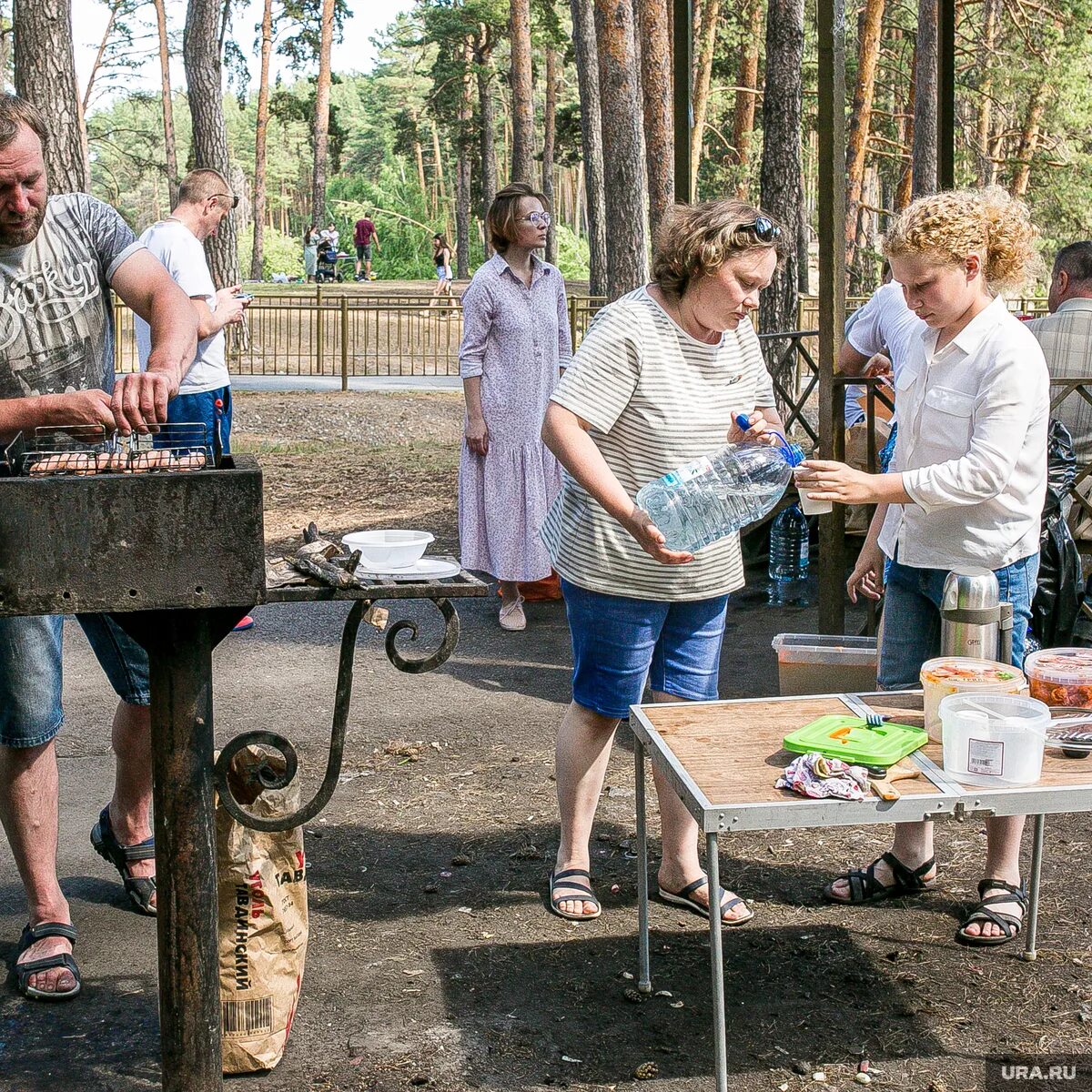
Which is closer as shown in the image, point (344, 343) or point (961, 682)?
point (961, 682)

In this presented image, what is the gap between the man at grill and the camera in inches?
133

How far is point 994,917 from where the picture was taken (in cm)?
389

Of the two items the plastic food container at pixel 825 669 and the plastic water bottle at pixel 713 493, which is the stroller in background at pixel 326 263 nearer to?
the plastic food container at pixel 825 669

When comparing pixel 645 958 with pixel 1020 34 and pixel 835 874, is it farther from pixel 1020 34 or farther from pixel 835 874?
pixel 1020 34

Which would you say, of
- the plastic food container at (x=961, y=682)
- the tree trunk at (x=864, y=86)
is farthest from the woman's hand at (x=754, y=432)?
the tree trunk at (x=864, y=86)

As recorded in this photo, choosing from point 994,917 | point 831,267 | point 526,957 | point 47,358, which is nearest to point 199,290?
point 831,267

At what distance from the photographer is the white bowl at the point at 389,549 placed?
305 cm

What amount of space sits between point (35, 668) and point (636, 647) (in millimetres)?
1587

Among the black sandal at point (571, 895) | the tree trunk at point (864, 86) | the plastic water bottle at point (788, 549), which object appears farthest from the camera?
the tree trunk at point (864, 86)

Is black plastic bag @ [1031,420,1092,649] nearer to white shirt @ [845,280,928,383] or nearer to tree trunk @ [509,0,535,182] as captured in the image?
white shirt @ [845,280,928,383]

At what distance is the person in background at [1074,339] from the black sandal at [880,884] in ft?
8.56

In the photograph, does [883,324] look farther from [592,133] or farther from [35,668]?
[592,133]

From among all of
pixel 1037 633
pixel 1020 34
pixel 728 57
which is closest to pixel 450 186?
pixel 728 57

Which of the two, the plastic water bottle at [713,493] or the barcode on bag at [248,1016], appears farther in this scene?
the plastic water bottle at [713,493]
